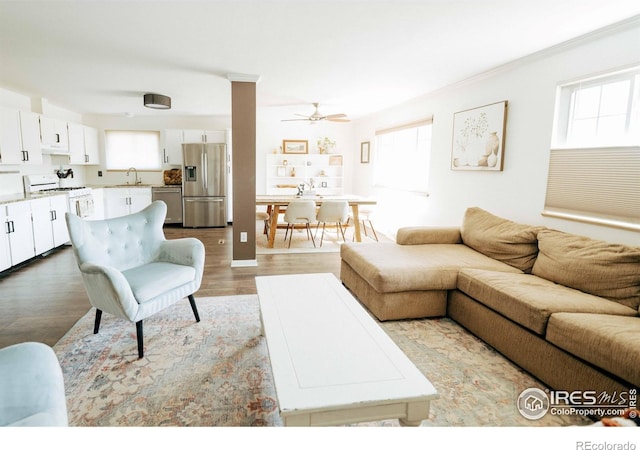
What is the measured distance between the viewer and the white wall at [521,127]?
2.65m

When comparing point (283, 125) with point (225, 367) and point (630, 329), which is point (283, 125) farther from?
point (630, 329)

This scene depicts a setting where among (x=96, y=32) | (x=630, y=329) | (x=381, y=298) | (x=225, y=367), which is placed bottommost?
(x=225, y=367)

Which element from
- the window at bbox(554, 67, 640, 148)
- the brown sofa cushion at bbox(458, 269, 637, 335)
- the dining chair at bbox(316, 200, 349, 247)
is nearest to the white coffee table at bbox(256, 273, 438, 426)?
the brown sofa cushion at bbox(458, 269, 637, 335)

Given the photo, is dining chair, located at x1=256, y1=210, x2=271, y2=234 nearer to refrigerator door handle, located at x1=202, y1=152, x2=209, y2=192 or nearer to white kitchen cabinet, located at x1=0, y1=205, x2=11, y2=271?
refrigerator door handle, located at x1=202, y1=152, x2=209, y2=192

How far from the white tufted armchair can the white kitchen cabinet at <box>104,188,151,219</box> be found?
4.69m

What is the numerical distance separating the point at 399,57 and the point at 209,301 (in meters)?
2.91

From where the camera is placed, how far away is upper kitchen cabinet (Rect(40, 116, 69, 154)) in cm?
523

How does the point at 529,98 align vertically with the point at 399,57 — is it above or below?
below

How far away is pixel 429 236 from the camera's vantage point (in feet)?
12.3

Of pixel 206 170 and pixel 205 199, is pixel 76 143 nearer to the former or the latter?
pixel 206 170

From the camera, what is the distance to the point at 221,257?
4879 mm

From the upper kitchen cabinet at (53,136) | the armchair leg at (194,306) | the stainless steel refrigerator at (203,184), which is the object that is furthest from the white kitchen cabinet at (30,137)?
the armchair leg at (194,306)

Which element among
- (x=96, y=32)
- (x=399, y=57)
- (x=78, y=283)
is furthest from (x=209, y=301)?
(x=399, y=57)

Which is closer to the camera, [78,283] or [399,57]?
[399,57]
